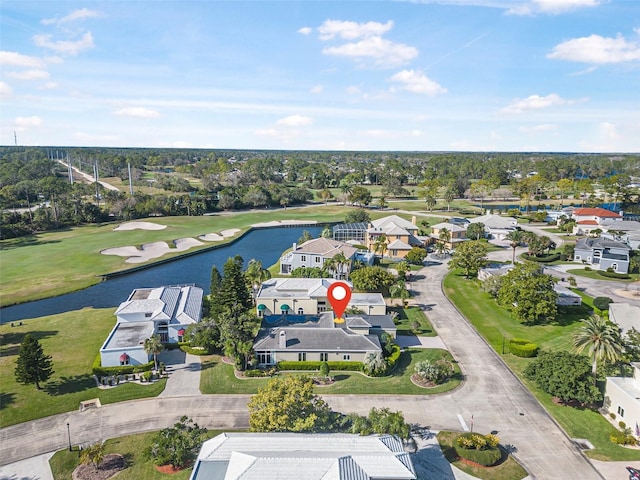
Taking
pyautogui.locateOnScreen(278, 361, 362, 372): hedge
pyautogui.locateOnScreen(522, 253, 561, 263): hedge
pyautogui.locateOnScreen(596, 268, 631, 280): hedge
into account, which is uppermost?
pyautogui.locateOnScreen(522, 253, 561, 263): hedge

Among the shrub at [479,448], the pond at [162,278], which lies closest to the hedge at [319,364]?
the shrub at [479,448]

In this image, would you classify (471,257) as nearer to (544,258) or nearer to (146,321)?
(544,258)

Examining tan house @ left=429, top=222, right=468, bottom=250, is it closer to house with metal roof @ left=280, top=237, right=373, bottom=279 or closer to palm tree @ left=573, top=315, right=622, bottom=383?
house with metal roof @ left=280, top=237, right=373, bottom=279

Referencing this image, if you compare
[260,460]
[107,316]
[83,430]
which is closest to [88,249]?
[107,316]

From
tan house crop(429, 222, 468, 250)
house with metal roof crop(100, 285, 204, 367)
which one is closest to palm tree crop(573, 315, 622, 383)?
house with metal roof crop(100, 285, 204, 367)

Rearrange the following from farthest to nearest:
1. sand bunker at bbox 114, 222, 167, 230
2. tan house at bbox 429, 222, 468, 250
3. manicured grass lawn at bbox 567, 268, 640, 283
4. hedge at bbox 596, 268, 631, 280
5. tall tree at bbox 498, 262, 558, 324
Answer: sand bunker at bbox 114, 222, 167, 230, tan house at bbox 429, 222, 468, 250, hedge at bbox 596, 268, 631, 280, manicured grass lawn at bbox 567, 268, 640, 283, tall tree at bbox 498, 262, 558, 324

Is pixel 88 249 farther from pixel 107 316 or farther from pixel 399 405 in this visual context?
pixel 399 405
